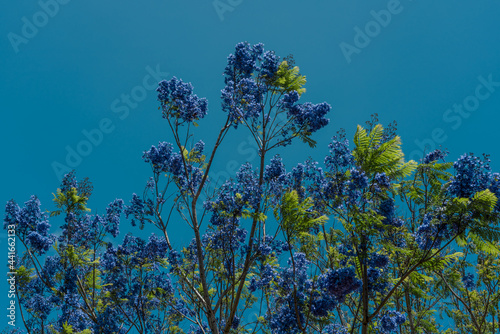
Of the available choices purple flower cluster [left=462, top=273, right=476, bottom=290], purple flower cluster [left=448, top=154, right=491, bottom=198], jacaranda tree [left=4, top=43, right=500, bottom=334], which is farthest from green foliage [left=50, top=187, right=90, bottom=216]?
purple flower cluster [left=462, top=273, right=476, bottom=290]

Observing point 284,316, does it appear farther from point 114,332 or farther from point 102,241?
point 102,241

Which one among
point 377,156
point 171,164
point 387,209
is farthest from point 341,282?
point 171,164

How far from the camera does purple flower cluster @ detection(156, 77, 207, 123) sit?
9.13 meters

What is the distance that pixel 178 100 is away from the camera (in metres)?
9.12

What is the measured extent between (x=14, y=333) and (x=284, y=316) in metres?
11.0

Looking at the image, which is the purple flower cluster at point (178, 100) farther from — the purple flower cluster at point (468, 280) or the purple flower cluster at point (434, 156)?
the purple flower cluster at point (468, 280)

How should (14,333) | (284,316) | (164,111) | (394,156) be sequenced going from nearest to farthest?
1. (394,156)
2. (284,316)
3. (164,111)
4. (14,333)

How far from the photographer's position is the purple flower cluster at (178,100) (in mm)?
9133

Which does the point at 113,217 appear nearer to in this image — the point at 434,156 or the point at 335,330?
the point at 335,330

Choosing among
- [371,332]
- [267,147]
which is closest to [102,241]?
[267,147]

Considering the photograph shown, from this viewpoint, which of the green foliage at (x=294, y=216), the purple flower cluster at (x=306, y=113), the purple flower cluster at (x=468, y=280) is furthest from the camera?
the purple flower cluster at (x=468, y=280)

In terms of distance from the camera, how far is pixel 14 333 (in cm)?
1315

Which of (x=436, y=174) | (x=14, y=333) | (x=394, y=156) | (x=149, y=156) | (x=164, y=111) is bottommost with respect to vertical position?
(x=14, y=333)

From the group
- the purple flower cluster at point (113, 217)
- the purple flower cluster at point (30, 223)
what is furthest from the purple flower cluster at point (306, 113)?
the purple flower cluster at point (30, 223)
